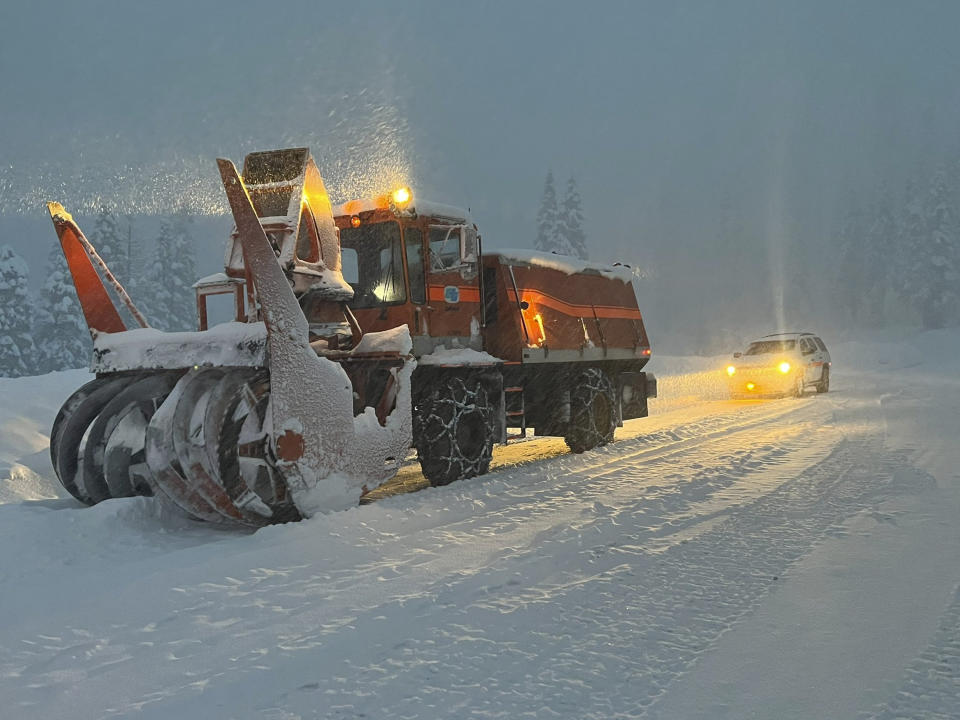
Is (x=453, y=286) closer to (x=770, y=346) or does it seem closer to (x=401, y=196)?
(x=401, y=196)

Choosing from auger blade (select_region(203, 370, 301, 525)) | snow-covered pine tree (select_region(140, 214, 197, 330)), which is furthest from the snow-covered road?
snow-covered pine tree (select_region(140, 214, 197, 330))

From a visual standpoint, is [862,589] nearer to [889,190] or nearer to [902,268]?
[902,268]

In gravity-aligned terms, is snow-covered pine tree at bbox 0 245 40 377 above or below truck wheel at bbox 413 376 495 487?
above

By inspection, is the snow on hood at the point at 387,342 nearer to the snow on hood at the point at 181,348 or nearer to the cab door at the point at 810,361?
the snow on hood at the point at 181,348

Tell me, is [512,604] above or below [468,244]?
below

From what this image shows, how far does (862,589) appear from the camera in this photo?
4250mm

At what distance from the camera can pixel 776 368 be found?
18.7 metres

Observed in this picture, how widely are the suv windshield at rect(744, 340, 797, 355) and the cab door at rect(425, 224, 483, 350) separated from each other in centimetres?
1300

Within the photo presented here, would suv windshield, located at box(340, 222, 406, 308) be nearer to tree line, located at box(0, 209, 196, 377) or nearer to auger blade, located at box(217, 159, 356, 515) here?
auger blade, located at box(217, 159, 356, 515)

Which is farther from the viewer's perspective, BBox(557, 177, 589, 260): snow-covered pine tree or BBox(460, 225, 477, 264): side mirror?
BBox(557, 177, 589, 260): snow-covered pine tree

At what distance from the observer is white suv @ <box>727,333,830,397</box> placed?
18719mm

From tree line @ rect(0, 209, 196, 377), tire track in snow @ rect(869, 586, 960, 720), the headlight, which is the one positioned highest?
tree line @ rect(0, 209, 196, 377)

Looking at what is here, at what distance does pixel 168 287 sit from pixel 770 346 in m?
41.3

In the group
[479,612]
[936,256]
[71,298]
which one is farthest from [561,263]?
[936,256]
